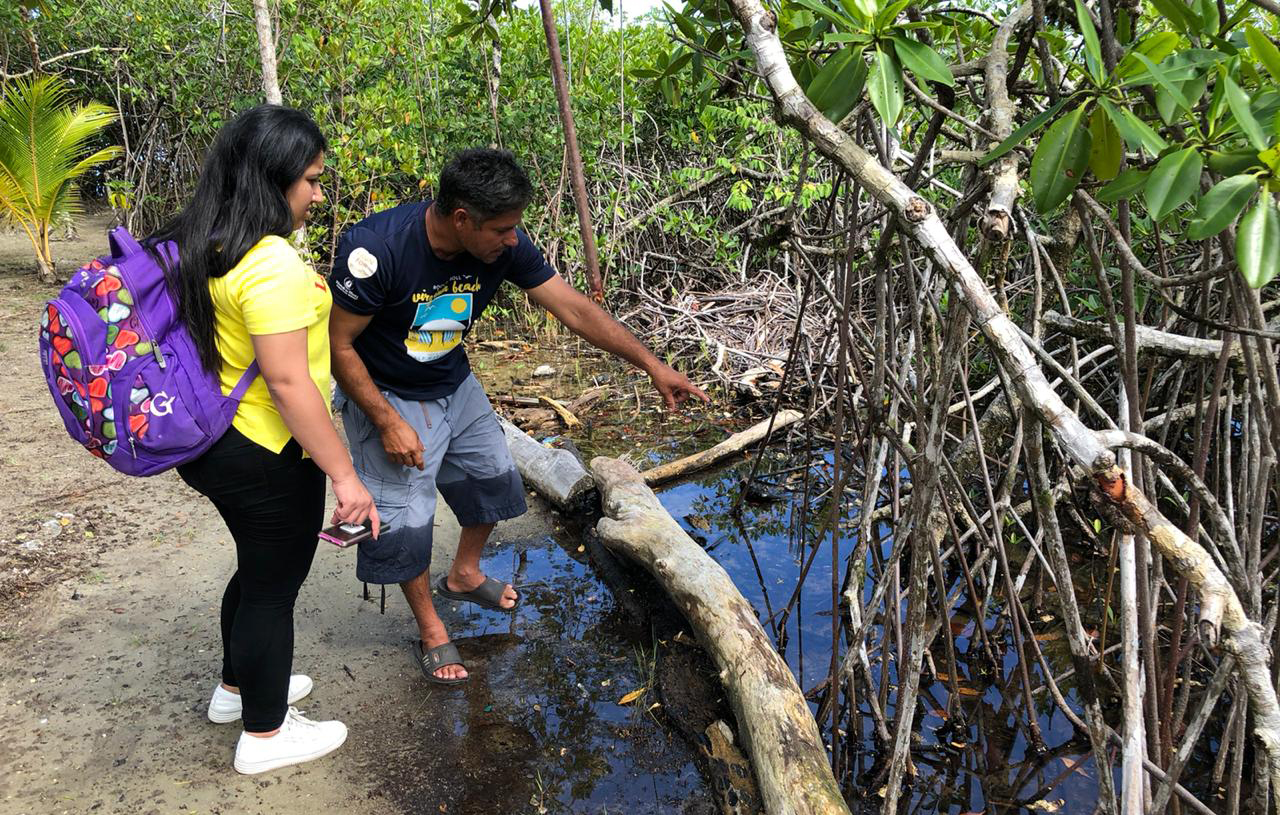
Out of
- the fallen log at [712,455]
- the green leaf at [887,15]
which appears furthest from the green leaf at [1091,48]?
the fallen log at [712,455]

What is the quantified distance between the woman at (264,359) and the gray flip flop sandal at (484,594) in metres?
1.07

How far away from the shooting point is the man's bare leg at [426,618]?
3031mm

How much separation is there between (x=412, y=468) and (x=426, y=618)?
57 cm

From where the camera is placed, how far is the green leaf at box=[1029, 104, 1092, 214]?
137 centimetres

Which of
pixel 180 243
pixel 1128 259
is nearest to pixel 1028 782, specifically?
pixel 1128 259

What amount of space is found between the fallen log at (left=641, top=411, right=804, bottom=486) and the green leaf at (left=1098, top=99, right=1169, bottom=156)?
3.52 meters

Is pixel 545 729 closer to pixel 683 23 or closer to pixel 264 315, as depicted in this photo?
pixel 264 315

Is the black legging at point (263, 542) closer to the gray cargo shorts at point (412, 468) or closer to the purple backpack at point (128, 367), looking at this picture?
the purple backpack at point (128, 367)

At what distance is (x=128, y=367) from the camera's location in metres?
2.01

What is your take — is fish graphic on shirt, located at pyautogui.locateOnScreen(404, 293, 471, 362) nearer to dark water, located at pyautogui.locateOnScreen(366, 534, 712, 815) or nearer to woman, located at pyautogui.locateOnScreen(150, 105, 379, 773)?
woman, located at pyautogui.locateOnScreen(150, 105, 379, 773)

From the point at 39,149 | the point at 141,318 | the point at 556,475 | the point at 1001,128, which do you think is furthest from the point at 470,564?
the point at 39,149

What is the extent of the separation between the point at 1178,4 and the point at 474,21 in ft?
6.95

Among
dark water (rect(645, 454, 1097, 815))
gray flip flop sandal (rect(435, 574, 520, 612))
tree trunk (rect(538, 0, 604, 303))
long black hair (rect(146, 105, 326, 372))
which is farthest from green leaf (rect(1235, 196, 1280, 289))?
gray flip flop sandal (rect(435, 574, 520, 612))

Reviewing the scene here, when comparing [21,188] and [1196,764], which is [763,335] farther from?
[21,188]
